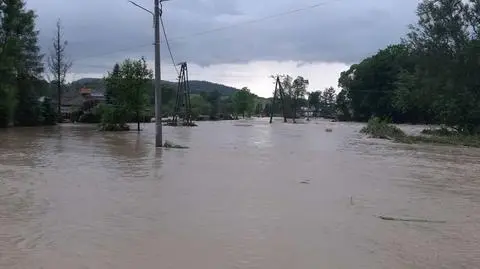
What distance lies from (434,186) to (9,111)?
4145 centimetres

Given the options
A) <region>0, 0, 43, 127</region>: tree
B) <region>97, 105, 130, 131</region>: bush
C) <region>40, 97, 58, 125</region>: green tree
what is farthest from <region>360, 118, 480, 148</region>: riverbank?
<region>40, 97, 58, 125</region>: green tree

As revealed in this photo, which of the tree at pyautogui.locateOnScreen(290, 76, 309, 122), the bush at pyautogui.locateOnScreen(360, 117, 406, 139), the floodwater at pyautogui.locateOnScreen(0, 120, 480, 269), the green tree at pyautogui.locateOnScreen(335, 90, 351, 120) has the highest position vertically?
the tree at pyautogui.locateOnScreen(290, 76, 309, 122)

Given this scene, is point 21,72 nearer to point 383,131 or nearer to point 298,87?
point 383,131

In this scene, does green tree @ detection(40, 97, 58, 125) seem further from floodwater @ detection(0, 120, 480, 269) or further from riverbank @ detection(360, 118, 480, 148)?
floodwater @ detection(0, 120, 480, 269)

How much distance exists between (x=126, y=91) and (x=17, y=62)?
11144 mm

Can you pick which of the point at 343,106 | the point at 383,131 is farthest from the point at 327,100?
the point at 383,131

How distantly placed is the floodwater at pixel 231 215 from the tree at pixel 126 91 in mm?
24861

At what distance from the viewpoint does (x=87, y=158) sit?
2002cm

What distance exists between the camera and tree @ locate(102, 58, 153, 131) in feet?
141

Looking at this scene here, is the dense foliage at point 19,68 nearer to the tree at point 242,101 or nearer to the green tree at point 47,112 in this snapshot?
the green tree at point 47,112

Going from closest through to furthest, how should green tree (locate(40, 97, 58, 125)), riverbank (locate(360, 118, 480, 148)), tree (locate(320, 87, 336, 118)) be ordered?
riverbank (locate(360, 118, 480, 148)) → green tree (locate(40, 97, 58, 125)) → tree (locate(320, 87, 336, 118))

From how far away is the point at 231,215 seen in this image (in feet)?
31.5

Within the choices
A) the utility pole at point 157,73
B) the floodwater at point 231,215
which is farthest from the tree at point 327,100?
the floodwater at point 231,215

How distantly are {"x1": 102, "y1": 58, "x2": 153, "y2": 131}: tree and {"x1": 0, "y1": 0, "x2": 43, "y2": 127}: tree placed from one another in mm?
8317
